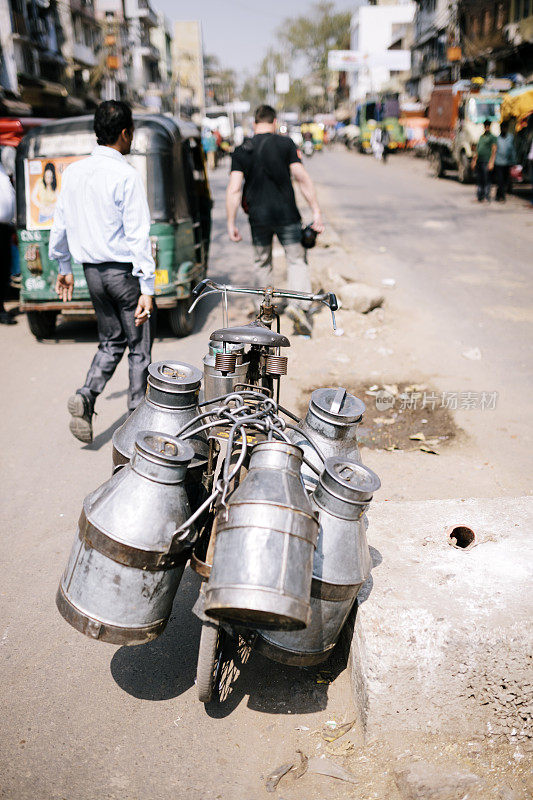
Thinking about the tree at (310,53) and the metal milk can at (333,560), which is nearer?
the metal milk can at (333,560)

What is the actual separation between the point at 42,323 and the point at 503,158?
1346 cm

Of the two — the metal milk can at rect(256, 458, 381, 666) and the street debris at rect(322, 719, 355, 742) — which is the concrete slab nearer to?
the street debris at rect(322, 719, 355, 742)

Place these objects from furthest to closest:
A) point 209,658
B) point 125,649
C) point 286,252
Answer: point 286,252, point 125,649, point 209,658

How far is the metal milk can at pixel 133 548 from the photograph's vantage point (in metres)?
1.95

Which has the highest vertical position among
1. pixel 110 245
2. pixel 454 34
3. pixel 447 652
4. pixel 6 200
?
pixel 454 34

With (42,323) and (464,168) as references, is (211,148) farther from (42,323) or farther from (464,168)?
(42,323)

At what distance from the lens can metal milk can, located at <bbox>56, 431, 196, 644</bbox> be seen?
A: 1949 mm

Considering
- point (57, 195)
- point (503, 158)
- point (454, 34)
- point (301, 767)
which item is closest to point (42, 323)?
point (57, 195)

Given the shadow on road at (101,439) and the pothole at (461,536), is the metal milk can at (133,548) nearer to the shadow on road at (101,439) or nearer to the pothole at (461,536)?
the pothole at (461,536)

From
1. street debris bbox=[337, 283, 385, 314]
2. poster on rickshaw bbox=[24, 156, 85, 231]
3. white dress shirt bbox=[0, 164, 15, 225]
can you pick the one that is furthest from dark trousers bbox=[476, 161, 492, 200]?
poster on rickshaw bbox=[24, 156, 85, 231]

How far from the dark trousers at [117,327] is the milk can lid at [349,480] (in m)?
2.25

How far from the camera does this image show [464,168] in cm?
2094

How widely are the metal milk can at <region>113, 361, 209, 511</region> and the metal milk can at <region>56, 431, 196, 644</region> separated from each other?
1.22 feet

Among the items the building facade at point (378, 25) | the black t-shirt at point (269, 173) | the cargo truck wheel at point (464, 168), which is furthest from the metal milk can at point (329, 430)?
the building facade at point (378, 25)
